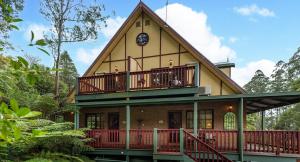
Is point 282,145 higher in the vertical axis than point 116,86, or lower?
lower

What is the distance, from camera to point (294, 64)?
144ft

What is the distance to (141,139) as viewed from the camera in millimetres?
14672

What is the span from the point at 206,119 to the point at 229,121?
1587 mm

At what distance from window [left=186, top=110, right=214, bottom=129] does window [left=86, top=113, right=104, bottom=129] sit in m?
5.35

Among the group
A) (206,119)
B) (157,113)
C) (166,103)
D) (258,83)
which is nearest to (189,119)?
(206,119)

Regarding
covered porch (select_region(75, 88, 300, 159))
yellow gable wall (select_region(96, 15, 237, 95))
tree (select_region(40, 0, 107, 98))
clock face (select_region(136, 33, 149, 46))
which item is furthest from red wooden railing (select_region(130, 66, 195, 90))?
tree (select_region(40, 0, 107, 98))

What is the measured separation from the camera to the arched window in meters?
16.3

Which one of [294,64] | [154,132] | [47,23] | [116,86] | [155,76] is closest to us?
[154,132]

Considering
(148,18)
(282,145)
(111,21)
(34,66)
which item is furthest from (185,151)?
(34,66)

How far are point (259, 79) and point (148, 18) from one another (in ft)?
145

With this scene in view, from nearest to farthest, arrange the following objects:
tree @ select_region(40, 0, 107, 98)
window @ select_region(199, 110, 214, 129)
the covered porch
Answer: the covered porch
window @ select_region(199, 110, 214, 129)
tree @ select_region(40, 0, 107, 98)

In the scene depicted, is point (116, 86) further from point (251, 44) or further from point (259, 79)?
point (259, 79)

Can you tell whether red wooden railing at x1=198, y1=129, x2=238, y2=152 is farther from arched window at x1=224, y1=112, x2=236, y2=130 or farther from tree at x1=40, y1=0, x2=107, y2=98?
tree at x1=40, y1=0, x2=107, y2=98

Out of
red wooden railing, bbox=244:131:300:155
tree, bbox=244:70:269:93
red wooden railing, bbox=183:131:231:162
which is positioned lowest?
red wooden railing, bbox=183:131:231:162
